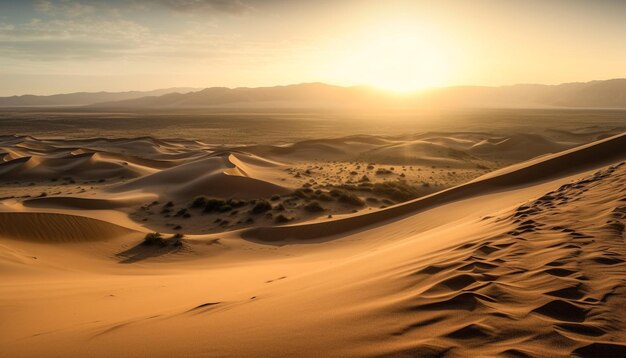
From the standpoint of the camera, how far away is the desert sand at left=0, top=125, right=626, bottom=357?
2.94m

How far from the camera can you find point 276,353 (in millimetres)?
2812

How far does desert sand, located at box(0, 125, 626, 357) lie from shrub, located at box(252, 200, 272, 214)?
66mm

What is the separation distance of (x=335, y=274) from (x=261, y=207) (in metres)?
11.7

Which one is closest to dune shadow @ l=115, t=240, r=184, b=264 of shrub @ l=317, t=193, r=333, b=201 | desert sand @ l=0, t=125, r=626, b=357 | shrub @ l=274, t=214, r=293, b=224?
desert sand @ l=0, t=125, r=626, b=357

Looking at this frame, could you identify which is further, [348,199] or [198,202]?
[348,199]

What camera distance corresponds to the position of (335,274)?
5621mm

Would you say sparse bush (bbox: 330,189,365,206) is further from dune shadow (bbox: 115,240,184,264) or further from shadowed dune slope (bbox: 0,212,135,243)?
shadowed dune slope (bbox: 0,212,135,243)

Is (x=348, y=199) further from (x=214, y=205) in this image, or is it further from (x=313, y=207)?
(x=214, y=205)

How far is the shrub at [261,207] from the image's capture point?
16.9 m

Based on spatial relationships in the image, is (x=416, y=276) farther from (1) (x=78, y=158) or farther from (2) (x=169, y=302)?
(1) (x=78, y=158)

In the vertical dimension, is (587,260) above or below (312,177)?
above

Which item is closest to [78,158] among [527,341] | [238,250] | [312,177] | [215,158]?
[215,158]

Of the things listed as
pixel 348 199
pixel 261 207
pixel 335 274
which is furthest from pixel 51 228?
pixel 348 199

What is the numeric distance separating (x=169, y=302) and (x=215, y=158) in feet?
72.6
